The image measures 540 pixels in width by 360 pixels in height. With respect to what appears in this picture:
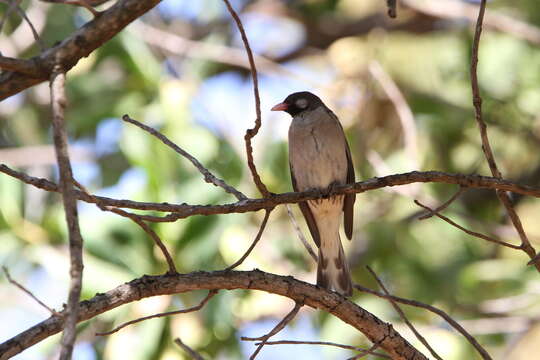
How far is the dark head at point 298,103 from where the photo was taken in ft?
19.2

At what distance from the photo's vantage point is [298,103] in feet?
19.4

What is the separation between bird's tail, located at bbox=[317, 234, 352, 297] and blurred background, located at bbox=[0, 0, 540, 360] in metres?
1.18

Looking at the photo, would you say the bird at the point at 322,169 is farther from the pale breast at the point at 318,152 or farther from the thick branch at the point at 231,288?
the thick branch at the point at 231,288

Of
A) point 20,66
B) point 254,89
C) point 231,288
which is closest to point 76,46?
point 20,66

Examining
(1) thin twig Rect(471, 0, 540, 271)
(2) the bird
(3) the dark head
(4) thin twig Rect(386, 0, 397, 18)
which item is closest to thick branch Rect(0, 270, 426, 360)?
(1) thin twig Rect(471, 0, 540, 271)

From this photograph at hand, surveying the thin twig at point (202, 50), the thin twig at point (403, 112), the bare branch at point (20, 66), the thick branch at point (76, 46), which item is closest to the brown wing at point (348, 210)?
the thin twig at point (403, 112)

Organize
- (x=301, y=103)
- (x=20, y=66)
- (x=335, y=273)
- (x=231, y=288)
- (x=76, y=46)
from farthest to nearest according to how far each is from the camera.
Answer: (x=301, y=103) → (x=335, y=273) → (x=231, y=288) → (x=76, y=46) → (x=20, y=66)

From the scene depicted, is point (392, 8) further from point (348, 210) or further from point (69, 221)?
point (348, 210)

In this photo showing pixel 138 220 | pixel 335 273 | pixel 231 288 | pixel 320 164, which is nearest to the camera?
pixel 138 220

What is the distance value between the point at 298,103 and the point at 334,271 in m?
1.57

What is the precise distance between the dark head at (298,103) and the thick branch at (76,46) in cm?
322

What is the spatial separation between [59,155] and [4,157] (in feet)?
22.0

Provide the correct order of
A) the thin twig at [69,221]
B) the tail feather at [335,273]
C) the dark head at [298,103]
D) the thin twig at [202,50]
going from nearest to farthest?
the thin twig at [69,221] → the tail feather at [335,273] → the dark head at [298,103] → the thin twig at [202,50]

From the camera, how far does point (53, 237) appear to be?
710 centimetres
